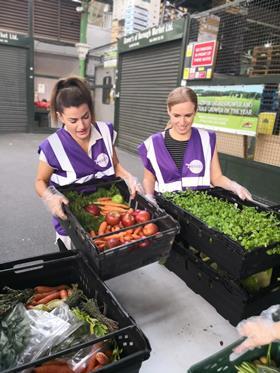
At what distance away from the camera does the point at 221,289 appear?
3.78 feet

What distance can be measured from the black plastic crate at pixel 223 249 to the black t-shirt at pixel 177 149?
0.49 meters

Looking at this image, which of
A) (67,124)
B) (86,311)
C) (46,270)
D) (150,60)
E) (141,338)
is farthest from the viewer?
(150,60)

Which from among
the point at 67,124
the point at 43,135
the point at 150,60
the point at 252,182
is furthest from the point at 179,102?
the point at 43,135

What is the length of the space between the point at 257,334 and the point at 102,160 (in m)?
1.18

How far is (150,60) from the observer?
5.88 m

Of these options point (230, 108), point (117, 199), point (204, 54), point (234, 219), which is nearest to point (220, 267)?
point (234, 219)

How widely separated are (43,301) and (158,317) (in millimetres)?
432

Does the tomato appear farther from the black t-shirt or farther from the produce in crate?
the black t-shirt

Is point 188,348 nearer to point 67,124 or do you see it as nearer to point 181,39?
point 67,124

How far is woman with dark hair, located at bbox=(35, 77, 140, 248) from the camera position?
1522 millimetres

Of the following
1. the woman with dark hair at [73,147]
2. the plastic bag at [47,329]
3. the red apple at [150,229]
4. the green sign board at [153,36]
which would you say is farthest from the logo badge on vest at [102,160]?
the green sign board at [153,36]

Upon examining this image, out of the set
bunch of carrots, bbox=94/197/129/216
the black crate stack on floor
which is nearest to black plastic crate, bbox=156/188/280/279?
the black crate stack on floor

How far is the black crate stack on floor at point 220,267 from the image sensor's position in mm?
1033

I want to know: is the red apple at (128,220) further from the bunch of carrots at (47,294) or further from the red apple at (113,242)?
the bunch of carrots at (47,294)
